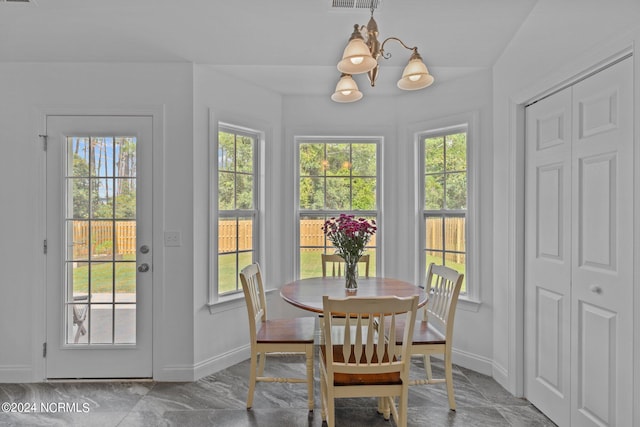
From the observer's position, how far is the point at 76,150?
9.53 ft

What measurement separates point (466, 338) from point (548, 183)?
1.53 metres

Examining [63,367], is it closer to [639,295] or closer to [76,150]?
[76,150]

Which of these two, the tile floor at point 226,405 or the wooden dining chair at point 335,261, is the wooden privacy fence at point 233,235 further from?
the tile floor at point 226,405

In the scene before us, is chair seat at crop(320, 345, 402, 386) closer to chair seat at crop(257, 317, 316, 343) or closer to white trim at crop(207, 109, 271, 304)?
chair seat at crop(257, 317, 316, 343)

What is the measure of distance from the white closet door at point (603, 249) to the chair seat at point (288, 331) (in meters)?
1.61

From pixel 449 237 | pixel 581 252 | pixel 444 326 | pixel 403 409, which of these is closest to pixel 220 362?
pixel 403 409

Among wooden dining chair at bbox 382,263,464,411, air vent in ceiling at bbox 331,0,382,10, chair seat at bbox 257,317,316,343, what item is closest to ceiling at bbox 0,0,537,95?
air vent in ceiling at bbox 331,0,382,10

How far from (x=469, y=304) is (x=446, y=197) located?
0.98 metres

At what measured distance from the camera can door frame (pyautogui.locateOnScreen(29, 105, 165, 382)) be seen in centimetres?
286

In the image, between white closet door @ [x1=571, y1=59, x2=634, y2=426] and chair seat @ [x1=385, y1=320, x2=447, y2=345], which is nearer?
white closet door @ [x1=571, y1=59, x2=634, y2=426]

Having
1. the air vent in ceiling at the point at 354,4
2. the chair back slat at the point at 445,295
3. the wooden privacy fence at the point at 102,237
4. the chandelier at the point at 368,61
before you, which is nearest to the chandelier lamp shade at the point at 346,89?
the chandelier at the point at 368,61

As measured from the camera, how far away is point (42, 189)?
2.86 metres

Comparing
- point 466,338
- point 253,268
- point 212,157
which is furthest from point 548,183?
point 212,157

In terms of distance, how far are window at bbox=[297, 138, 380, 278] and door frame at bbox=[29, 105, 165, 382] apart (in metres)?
1.34
